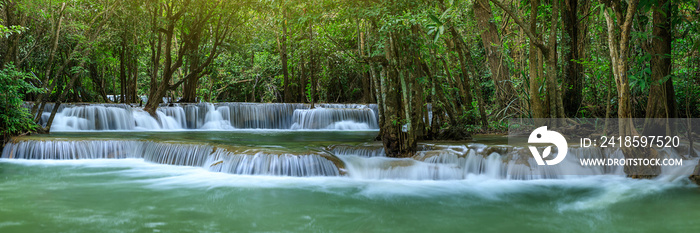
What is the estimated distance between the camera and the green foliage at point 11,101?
31.3 feet

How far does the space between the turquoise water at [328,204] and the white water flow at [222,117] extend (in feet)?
25.8

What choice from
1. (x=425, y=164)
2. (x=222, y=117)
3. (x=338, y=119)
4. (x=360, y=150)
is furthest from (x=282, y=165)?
(x=222, y=117)

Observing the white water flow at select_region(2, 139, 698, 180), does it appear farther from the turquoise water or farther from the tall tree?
the tall tree

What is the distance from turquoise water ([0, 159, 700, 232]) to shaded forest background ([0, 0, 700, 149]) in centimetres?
121

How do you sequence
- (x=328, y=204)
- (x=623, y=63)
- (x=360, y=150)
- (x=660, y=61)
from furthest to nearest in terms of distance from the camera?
(x=360, y=150), (x=660, y=61), (x=328, y=204), (x=623, y=63)

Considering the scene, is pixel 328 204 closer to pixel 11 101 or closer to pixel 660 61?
pixel 660 61

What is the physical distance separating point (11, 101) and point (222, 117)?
8543 mm

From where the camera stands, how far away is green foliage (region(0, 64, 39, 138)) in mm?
9531

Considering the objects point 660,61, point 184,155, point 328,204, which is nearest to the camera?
point 328,204

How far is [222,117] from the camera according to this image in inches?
712

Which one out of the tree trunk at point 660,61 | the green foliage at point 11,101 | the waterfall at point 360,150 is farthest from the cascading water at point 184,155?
the tree trunk at point 660,61

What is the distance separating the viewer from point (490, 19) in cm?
1183

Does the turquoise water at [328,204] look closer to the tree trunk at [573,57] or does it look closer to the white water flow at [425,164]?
the white water flow at [425,164]

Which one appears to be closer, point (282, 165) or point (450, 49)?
point (282, 165)
